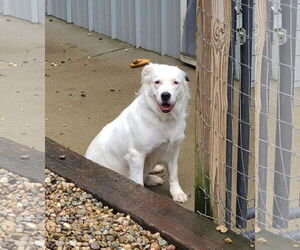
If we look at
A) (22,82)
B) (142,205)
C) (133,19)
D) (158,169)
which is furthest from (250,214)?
(133,19)

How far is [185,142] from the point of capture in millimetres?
5945

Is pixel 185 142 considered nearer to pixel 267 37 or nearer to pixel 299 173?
pixel 299 173

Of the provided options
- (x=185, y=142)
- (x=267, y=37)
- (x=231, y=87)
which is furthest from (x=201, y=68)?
(x=185, y=142)

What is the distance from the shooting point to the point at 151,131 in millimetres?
4992

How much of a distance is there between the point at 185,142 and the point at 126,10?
3009mm

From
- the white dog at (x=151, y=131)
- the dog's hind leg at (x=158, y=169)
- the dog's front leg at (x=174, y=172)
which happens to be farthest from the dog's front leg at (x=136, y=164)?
the dog's hind leg at (x=158, y=169)

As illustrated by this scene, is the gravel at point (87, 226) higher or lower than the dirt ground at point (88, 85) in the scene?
higher

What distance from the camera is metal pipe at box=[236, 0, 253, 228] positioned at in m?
3.81

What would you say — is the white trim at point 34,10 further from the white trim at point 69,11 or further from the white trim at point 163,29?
the white trim at point 163,29

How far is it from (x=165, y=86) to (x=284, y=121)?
3.95ft

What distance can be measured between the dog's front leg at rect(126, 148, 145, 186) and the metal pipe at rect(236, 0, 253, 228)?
1123mm

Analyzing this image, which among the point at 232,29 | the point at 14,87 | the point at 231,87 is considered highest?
the point at 232,29

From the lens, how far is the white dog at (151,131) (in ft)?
15.9

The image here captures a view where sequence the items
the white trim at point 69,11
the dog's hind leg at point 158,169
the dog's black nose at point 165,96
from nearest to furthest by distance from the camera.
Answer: the dog's black nose at point 165,96, the dog's hind leg at point 158,169, the white trim at point 69,11
